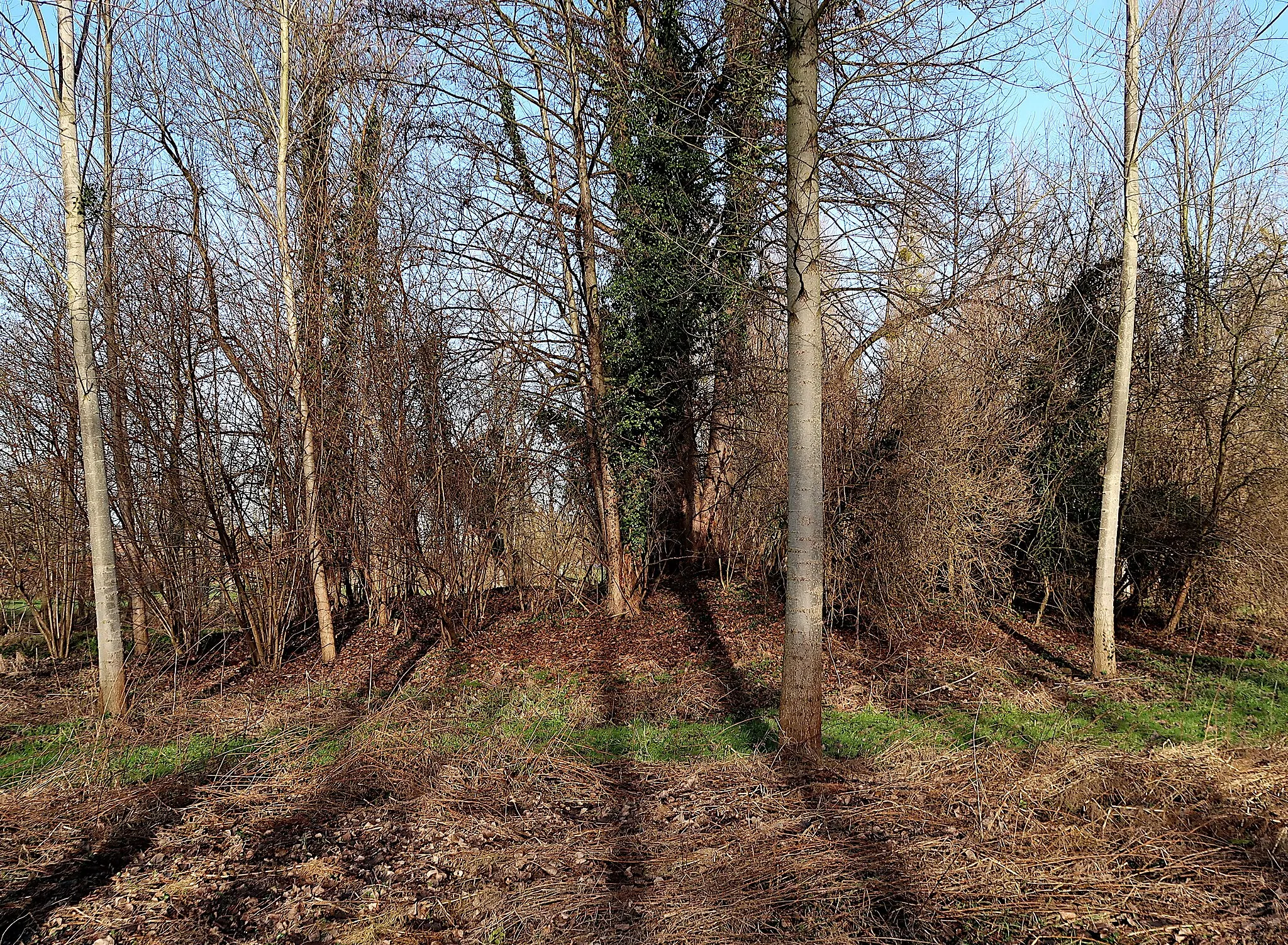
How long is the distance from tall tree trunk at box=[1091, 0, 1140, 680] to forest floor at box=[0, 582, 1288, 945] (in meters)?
0.87

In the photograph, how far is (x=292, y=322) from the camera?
9430mm

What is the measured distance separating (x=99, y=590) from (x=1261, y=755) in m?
9.25

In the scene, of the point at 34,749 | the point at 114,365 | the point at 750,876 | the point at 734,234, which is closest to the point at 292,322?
the point at 114,365

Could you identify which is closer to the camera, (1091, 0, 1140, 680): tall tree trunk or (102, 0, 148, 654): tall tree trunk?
(1091, 0, 1140, 680): tall tree trunk

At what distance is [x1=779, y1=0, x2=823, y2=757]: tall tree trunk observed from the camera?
576 centimetres

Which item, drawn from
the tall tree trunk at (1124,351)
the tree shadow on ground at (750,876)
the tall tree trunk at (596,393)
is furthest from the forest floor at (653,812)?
the tall tree trunk at (596,393)

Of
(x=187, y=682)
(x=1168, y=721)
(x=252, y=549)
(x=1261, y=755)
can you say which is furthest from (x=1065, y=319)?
(x=187, y=682)

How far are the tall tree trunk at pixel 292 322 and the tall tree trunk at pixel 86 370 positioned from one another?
2433 millimetres

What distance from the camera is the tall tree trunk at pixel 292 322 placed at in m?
9.42

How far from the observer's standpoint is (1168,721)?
23.7 ft

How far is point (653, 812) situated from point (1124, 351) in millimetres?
6948

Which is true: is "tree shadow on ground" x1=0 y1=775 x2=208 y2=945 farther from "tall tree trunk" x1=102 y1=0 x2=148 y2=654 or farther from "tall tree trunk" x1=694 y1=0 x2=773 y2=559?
"tall tree trunk" x1=694 y1=0 x2=773 y2=559

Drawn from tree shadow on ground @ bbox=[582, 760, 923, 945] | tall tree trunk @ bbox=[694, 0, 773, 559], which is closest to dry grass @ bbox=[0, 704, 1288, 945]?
tree shadow on ground @ bbox=[582, 760, 923, 945]

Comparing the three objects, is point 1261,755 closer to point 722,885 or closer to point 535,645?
point 722,885
